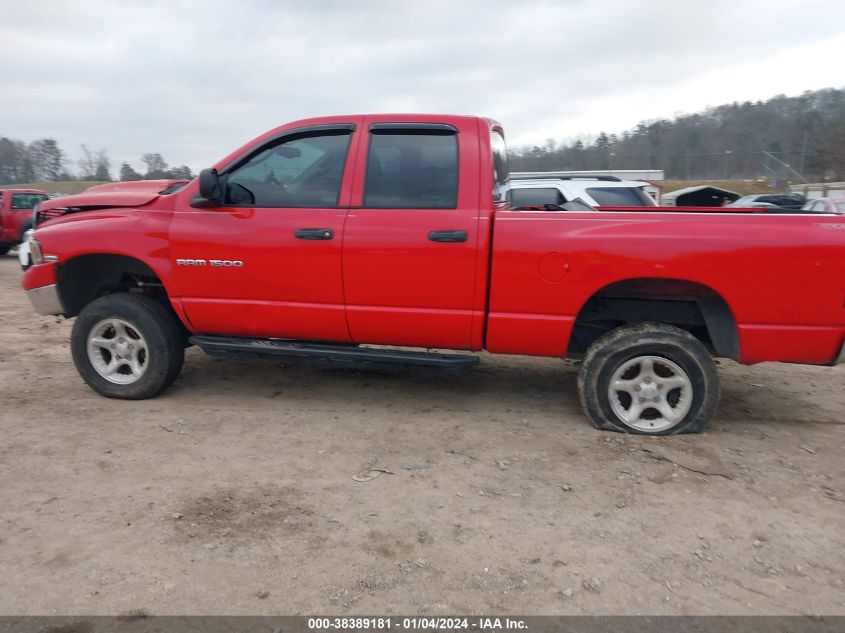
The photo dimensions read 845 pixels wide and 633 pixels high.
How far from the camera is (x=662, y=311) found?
13.5 feet

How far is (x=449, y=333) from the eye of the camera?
4.14 m

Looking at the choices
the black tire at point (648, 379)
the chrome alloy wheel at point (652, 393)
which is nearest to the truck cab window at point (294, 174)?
the black tire at point (648, 379)

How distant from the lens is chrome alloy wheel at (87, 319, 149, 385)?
462 cm

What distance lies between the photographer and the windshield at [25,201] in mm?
14789

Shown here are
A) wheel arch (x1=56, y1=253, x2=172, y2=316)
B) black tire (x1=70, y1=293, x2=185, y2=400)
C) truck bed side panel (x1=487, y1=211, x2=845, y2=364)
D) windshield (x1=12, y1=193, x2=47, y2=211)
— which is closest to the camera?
truck bed side panel (x1=487, y1=211, x2=845, y2=364)

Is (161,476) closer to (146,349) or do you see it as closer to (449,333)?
(146,349)

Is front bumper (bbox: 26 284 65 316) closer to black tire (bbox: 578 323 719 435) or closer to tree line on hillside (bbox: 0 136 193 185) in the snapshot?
black tire (bbox: 578 323 719 435)

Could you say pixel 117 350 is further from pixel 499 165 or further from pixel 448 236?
pixel 499 165

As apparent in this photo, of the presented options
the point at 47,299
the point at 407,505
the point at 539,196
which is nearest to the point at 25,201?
the point at 47,299

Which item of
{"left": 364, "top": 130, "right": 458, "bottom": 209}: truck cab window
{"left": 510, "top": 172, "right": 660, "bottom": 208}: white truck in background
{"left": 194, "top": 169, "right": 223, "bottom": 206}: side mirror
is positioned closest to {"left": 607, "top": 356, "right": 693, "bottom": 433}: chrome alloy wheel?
{"left": 364, "top": 130, "right": 458, "bottom": 209}: truck cab window

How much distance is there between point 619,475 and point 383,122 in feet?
9.15

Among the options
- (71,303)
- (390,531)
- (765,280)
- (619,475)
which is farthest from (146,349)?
(765,280)

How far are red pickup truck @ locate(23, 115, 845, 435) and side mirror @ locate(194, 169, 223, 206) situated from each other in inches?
0.9

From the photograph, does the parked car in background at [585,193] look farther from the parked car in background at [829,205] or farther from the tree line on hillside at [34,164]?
the tree line on hillside at [34,164]
